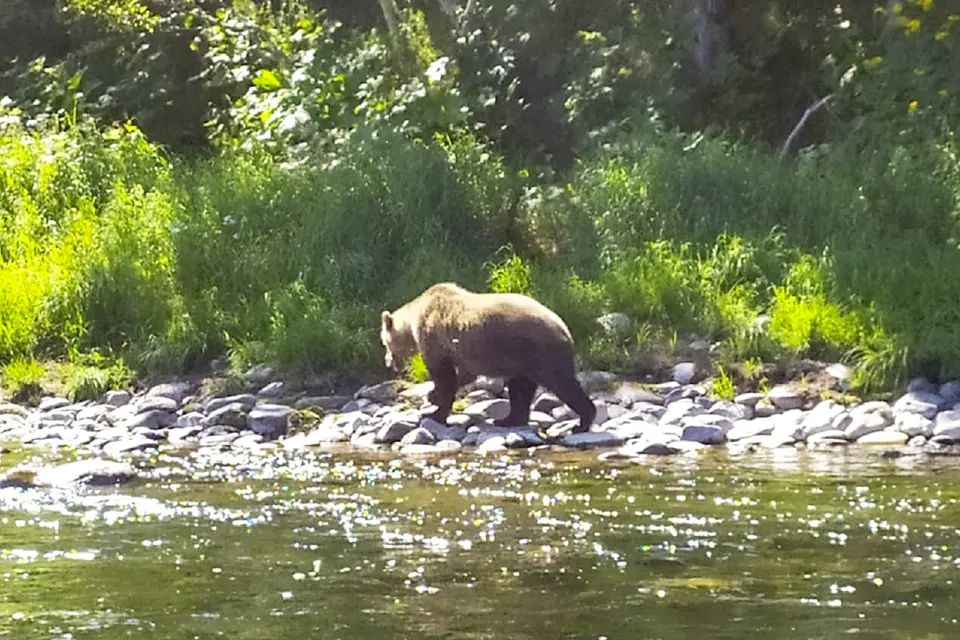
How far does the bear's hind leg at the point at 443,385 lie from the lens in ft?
29.9

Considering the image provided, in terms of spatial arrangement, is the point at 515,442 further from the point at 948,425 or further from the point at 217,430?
the point at 948,425

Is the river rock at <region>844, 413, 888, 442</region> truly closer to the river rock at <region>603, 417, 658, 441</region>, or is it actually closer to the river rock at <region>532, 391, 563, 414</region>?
the river rock at <region>603, 417, 658, 441</region>

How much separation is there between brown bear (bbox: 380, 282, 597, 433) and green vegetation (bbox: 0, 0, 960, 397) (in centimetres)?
84

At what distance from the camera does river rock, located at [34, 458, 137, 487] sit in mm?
7180

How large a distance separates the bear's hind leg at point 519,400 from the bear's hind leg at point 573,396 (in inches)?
7.5

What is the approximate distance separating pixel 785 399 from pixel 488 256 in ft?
10.4

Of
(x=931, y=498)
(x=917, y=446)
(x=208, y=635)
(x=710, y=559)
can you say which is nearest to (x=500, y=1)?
(x=917, y=446)

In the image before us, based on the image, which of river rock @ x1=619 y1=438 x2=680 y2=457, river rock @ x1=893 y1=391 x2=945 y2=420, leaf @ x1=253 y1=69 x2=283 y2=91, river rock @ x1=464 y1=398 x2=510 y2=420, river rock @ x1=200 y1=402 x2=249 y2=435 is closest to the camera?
river rock @ x1=619 y1=438 x2=680 y2=457

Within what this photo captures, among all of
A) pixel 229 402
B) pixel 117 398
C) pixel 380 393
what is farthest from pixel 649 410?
pixel 117 398

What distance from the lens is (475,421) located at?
9188 mm

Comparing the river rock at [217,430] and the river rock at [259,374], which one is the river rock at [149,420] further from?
the river rock at [259,374]

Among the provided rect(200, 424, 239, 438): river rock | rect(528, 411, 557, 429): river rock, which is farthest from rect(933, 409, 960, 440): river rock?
rect(200, 424, 239, 438): river rock

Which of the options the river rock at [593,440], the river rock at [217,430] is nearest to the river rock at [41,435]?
the river rock at [217,430]

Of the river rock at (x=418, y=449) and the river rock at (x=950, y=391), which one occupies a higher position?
the river rock at (x=950, y=391)
